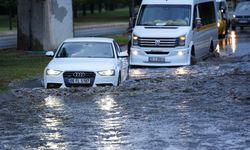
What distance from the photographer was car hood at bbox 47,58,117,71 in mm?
15859

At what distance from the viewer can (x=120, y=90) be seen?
50.4 feet

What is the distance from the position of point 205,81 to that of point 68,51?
11.5ft

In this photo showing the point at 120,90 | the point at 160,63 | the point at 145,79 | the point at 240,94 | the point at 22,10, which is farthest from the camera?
the point at 22,10

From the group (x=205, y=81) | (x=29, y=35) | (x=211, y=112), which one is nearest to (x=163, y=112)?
(x=211, y=112)

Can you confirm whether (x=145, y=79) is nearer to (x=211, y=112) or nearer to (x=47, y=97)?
(x=47, y=97)

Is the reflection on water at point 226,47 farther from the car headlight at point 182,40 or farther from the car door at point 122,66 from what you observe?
the car door at point 122,66

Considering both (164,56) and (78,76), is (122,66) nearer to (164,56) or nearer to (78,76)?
(78,76)

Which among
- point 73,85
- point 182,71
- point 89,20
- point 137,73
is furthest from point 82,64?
point 89,20

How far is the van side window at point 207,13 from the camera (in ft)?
83.1

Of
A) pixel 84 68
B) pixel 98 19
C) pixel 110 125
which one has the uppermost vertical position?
pixel 110 125

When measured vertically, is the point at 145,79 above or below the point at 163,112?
below

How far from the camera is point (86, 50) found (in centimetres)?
1727

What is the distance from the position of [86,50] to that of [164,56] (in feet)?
18.4

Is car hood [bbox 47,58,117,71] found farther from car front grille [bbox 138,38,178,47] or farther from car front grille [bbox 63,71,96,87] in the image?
car front grille [bbox 138,38,178,47]
